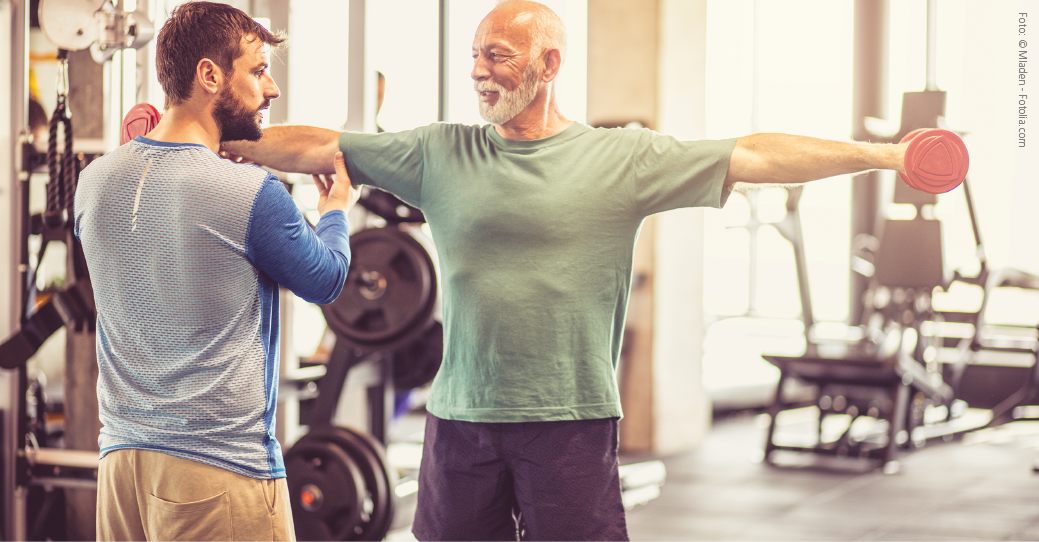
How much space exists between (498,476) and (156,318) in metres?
0.65

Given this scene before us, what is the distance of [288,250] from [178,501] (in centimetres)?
40

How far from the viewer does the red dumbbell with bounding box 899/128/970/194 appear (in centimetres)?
152

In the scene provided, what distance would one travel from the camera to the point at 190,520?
1.38 metres

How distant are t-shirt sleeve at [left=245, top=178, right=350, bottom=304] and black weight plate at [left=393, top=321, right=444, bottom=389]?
2013mm

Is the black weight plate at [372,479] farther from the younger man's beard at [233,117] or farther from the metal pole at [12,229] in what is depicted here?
the younger man's beard at [233,117]

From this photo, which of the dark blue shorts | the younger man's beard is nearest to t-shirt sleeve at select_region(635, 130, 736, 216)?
the dark blue shorts

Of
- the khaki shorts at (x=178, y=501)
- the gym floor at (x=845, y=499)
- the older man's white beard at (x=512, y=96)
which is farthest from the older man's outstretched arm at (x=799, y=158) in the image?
the gym floor at (x=845, y=499)

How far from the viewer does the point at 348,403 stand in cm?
413

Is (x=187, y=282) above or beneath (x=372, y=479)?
above

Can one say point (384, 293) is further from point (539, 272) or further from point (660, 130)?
point (660, 130)

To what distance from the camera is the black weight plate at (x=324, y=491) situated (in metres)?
3.12

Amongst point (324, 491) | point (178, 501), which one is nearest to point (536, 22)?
point (178, 501)

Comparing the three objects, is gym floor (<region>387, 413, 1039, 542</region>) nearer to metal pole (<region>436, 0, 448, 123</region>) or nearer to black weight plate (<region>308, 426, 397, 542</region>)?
black weight plate (<region>308, 426, 397, 542</region>)

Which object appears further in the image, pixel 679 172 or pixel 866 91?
pixel 866 91
